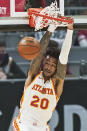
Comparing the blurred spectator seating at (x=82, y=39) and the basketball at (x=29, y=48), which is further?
the blurred spectator seating at (x=82, y=39)

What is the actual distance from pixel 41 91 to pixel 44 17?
2.97 feet

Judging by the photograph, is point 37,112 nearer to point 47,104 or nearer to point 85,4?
→ point 47,104

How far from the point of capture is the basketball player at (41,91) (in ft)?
16.3

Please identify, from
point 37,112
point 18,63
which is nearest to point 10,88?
point 18,63

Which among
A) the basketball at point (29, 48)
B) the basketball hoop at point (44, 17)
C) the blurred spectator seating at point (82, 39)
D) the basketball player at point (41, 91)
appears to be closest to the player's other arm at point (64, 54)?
the basketball player at point (41, 91)

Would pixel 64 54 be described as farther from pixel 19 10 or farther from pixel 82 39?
pixel 82 39

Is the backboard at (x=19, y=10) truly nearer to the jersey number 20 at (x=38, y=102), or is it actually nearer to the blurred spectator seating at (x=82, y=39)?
the jersey number 20 at (x=38, y=102)

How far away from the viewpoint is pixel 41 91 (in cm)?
501

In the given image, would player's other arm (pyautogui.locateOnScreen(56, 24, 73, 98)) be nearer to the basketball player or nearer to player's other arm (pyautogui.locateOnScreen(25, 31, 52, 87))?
the basketball player

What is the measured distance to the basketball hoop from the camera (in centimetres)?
486

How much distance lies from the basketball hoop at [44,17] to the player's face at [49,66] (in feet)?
1.35

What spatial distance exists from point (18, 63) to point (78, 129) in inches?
64.6

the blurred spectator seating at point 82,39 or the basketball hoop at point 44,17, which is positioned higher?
the basketball hoop at point 44,17

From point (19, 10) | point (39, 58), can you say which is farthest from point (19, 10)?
point (39, 58)
